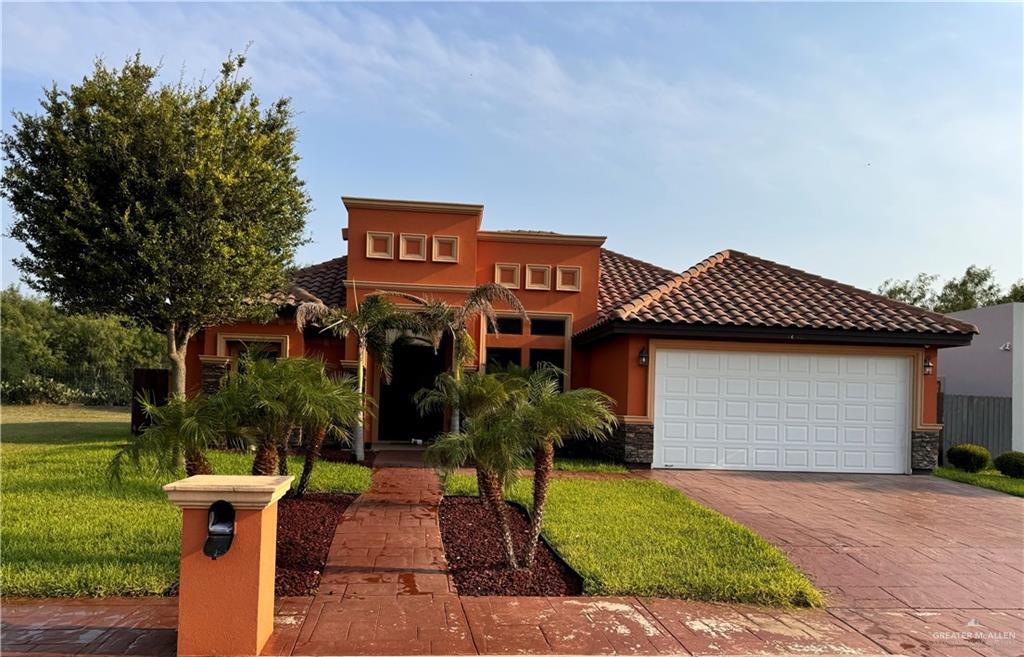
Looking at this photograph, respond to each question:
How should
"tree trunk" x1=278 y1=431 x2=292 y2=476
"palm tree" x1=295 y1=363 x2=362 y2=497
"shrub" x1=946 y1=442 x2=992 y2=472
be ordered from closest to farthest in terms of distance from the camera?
1. "palm tree" x1=295 y1=363 x2=362 y2=497
2. "tree trunk" x1=278 y1=431 x2=292 y2=476
3. "shrub" x1=946 y1=442 x2=992 y2=472

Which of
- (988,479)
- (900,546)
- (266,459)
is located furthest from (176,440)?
(988,479)

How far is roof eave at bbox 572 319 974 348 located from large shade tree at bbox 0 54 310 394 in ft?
23.0

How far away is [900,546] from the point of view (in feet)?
25.5

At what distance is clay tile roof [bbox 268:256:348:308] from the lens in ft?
47.6

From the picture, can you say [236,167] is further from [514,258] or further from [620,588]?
[620,588]

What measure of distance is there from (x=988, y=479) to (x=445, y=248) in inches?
471

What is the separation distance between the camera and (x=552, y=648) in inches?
185

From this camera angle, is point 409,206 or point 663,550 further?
point 409,206

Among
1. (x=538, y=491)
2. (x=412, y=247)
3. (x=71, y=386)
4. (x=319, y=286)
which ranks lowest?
(x=71, y=386)

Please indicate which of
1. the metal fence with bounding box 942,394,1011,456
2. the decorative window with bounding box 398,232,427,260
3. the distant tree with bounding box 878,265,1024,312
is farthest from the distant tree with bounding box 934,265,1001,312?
the decorative window with bounding box 398,232,427,260

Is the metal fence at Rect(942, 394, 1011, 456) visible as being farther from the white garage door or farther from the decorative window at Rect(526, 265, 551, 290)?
the decorative window at Rect(526, 265, 551, 290)

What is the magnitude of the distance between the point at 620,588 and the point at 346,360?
34.3ft

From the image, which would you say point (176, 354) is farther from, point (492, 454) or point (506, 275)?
point (492, 454)

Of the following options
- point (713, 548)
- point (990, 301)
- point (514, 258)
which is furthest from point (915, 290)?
point (713, 548)
